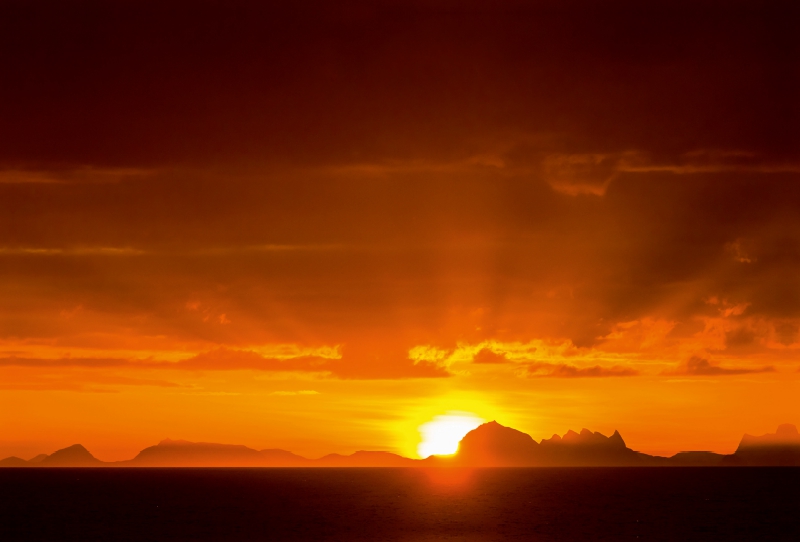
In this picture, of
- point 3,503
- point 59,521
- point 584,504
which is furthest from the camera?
point 3,503

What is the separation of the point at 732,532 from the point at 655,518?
64.1ft

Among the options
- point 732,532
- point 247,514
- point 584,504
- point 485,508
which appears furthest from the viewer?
point 584,504

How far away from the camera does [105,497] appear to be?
178500mm

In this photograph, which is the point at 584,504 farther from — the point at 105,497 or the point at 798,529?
the point at 105,497

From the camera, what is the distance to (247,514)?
124062 millimetres

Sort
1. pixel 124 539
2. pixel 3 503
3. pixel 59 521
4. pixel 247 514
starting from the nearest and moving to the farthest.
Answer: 1. pixel 124 539
2. pixel 59 521
3. pixel 247 514
4. pixel 3 503

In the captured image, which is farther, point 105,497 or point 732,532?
point 105,497

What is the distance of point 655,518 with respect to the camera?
117688 millimetres

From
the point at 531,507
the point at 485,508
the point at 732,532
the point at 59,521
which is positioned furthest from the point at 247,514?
the point at 732,532

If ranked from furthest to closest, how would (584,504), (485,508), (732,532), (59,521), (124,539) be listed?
(584,504), (485,508), (59,521), (732,532), (124,539)

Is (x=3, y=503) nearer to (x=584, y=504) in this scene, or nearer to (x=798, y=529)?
(x=584, y=504)

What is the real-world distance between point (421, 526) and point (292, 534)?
19.0 metres

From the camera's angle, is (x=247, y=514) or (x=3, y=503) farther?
(x=3, y=503)

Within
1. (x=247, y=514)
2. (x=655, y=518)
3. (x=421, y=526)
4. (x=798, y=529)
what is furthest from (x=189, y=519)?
Result: (x=798, y=529)
